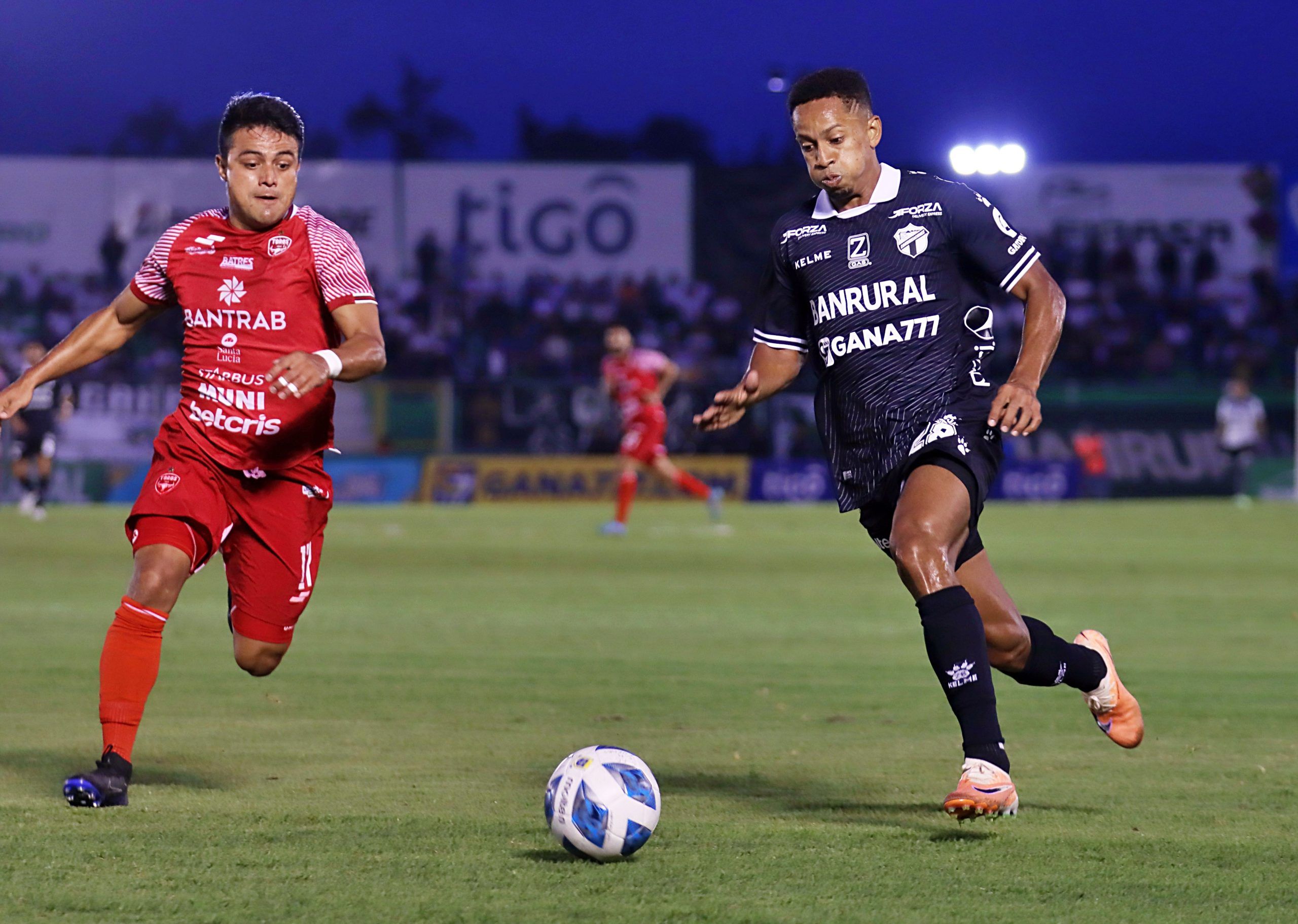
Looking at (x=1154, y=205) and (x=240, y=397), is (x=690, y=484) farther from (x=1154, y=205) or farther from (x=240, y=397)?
(x=1154, y=205)

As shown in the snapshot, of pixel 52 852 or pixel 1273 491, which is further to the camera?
pixel 1273 491

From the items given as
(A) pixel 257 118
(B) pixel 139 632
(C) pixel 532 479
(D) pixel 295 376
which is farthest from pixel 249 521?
(C) pixel 532 479

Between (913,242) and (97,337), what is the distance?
2.91 meters

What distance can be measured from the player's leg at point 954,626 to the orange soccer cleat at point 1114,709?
3.27 ft

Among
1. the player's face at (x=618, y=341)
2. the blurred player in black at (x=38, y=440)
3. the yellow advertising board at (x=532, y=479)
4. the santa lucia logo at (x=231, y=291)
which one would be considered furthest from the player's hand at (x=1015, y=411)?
the yellow advertising board at (x=532, y=479)

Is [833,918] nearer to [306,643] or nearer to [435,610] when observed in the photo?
[306,643]

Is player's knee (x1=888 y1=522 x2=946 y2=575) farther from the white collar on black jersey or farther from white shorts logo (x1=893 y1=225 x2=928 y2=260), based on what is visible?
the white collar on black jersey

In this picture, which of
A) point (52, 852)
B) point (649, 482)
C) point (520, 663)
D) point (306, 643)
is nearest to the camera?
point (52, 852)

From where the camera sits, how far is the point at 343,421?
1273 inches

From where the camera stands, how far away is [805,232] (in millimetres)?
5859

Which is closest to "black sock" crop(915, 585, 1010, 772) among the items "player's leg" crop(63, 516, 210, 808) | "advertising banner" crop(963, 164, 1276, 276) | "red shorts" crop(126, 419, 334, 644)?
"red shorts" crop(126, 419, 334, 644)

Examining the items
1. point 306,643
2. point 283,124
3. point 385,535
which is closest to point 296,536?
point 283,124

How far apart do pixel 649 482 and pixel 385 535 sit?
416 inches

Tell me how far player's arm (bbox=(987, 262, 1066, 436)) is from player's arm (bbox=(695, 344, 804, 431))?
2.62 ft
